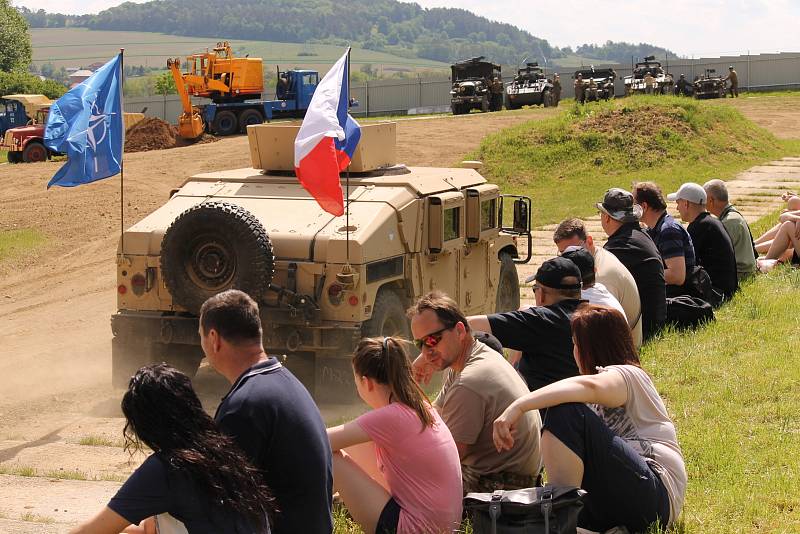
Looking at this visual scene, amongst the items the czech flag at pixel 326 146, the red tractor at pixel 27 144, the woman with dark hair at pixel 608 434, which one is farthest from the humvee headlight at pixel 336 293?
the red tractor at pixel 27 144

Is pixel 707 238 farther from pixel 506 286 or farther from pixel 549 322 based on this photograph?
pixel 549 322

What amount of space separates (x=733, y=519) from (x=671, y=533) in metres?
0.50

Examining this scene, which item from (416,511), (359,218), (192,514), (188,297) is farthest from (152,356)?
(192,514)

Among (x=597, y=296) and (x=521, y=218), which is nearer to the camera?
(x=597, y=296)

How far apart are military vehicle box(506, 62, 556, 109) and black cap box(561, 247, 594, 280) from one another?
3630 cm

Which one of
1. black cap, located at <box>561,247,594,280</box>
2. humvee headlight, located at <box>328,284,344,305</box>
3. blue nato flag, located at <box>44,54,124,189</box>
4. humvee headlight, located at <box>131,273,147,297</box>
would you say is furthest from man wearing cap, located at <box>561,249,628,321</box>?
blue nato flag, located at <box>44,54,124,189</box>

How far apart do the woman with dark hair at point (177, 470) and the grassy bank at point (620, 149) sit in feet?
58.0

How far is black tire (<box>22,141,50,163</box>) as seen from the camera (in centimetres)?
3341

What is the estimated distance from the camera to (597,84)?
44281 millimetres

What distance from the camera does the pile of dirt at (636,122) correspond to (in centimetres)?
2478

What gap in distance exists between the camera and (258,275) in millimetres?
9477

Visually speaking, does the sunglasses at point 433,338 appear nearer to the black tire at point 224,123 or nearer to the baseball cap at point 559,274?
the baseball cap at point 559,274

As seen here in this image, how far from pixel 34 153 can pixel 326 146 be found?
85.4ft

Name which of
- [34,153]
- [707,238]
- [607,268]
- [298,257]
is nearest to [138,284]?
[298,257]
